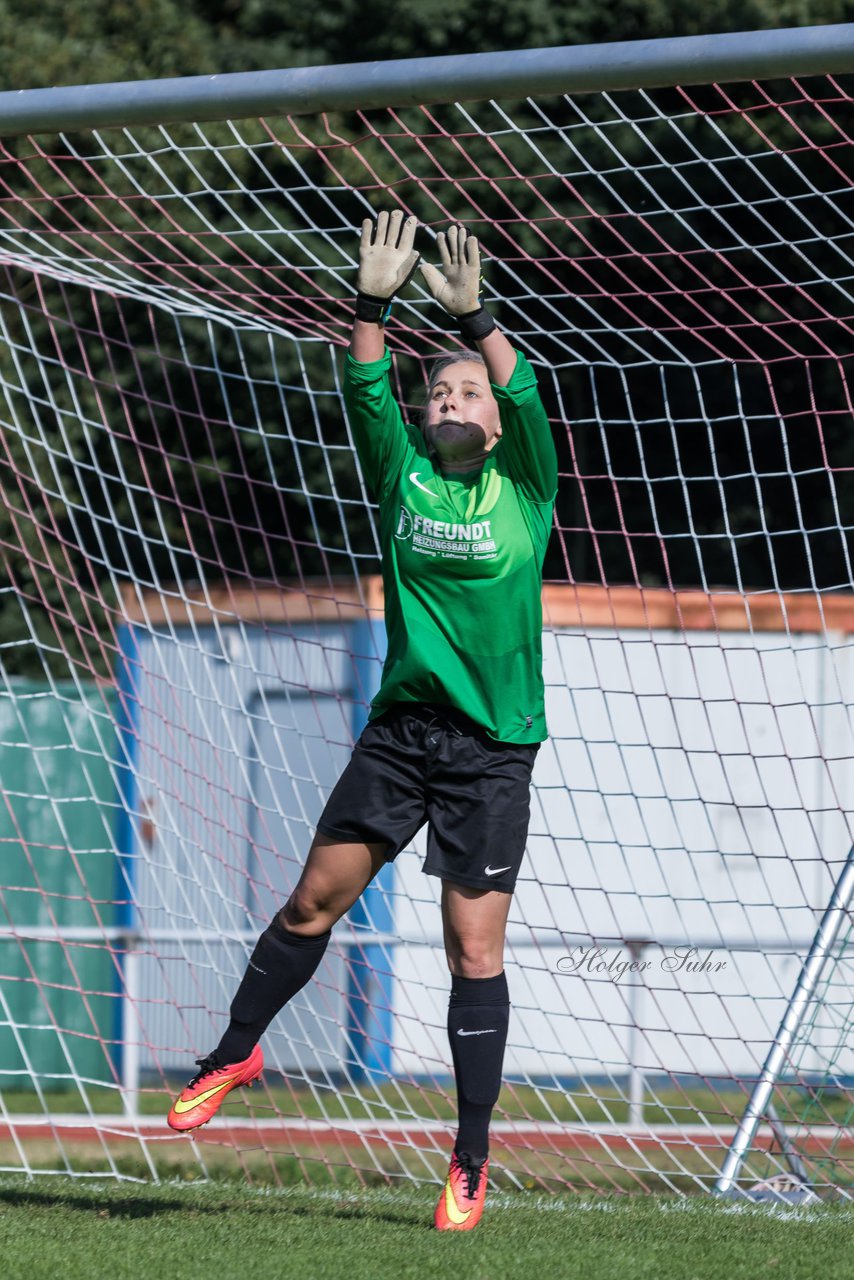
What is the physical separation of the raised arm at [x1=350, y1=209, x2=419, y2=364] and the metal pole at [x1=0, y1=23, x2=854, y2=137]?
62 centimetres

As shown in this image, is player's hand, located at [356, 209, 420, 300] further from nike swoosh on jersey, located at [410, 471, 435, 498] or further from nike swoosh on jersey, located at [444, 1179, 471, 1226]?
nike swoosh on jersey, located at [444, 1179, 471, 1226]

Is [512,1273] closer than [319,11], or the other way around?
[512,1273]

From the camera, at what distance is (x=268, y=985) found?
3654mm

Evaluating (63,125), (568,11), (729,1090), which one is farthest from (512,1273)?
(568,11)

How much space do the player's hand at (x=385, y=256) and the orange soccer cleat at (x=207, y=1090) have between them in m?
1.75

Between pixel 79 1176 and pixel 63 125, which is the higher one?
pixel 63 125

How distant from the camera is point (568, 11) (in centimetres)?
1434

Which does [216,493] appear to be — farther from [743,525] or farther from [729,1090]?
[729,1090]

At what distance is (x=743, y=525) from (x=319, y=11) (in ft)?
19.8

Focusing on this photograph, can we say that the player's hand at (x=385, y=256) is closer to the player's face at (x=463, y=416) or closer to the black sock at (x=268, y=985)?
the player's face at (x=463, y=416)

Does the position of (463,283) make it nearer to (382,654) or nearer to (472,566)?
(472,566)

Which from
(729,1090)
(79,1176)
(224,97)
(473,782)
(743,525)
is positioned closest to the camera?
(473,782)

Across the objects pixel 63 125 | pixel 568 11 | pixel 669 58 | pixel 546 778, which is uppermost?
pixel 568 11

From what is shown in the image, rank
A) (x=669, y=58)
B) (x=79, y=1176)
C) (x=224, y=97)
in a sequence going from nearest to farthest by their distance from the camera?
1. (x=669, y=58)
2. (x=224, y=97)
3. (x=79, y=1176)
